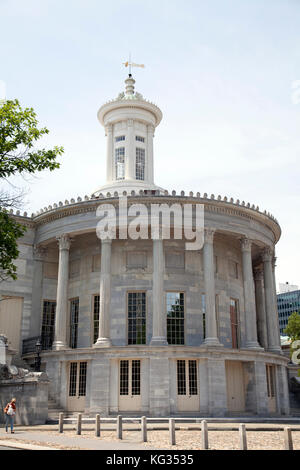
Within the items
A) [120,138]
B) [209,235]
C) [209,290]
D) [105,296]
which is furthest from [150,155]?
[105,296]

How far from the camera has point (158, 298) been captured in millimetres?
32312

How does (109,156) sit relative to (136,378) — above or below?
above

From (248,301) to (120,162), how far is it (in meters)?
15.4

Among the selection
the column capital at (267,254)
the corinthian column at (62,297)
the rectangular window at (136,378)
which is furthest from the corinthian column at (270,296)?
the corinthian column at (62,297)

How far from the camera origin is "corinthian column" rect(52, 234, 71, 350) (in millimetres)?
33625

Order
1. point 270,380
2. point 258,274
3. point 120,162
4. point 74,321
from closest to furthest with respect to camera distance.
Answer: point 270,380 → point 74,321 → point 120,162 → point 258,274

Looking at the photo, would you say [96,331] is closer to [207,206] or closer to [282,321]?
[207,206]

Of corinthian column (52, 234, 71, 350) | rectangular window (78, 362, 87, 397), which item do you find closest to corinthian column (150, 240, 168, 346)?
rectangular window (78, 362, 87, 397)

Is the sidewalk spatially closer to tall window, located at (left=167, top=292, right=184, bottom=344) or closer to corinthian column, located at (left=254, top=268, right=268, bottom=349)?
tall window, located at (left=167, top=292, right=184, bottom=344)

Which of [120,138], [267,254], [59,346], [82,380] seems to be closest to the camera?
[82,380]

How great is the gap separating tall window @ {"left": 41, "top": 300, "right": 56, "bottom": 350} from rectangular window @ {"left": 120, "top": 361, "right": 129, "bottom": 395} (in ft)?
24.8

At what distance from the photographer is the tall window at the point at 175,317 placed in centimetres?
3438

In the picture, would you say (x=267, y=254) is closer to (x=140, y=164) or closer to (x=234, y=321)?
(x=234, y=321)

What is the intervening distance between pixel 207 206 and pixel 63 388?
48.2 ft
